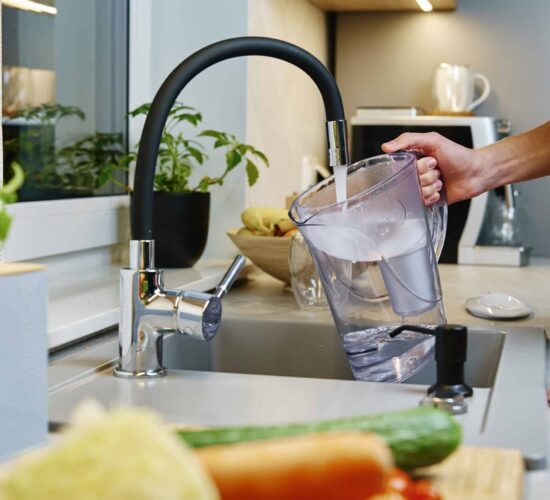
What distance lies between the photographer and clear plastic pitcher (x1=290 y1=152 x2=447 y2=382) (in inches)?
44.1

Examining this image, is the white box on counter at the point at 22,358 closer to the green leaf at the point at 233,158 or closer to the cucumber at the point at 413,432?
the cucumber at the point at 413,432

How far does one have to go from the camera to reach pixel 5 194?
2.38ft

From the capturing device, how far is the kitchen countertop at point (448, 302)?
3.37ft

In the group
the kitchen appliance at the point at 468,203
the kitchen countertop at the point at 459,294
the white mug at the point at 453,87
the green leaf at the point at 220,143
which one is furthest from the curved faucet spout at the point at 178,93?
the white mug at the point at 453,87

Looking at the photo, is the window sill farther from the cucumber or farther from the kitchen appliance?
the kitchen appliance

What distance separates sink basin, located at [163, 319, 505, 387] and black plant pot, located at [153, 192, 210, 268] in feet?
1.04

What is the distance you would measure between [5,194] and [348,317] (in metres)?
0.53

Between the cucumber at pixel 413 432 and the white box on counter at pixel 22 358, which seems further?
the white box on counter at pixel 22 358

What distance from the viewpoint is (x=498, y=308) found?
1457 millimetres

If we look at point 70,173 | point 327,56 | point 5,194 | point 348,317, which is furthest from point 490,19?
point 5,194

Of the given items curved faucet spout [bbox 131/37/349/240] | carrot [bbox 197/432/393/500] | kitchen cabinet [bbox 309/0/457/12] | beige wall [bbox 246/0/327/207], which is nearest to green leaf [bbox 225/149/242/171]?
beige wall [bbox 246/0/327/207]

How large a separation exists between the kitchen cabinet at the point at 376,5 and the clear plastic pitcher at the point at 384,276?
1567 mm

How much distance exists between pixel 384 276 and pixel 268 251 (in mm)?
508

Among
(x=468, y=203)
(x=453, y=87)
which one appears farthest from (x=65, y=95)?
(x=453, y=87)
